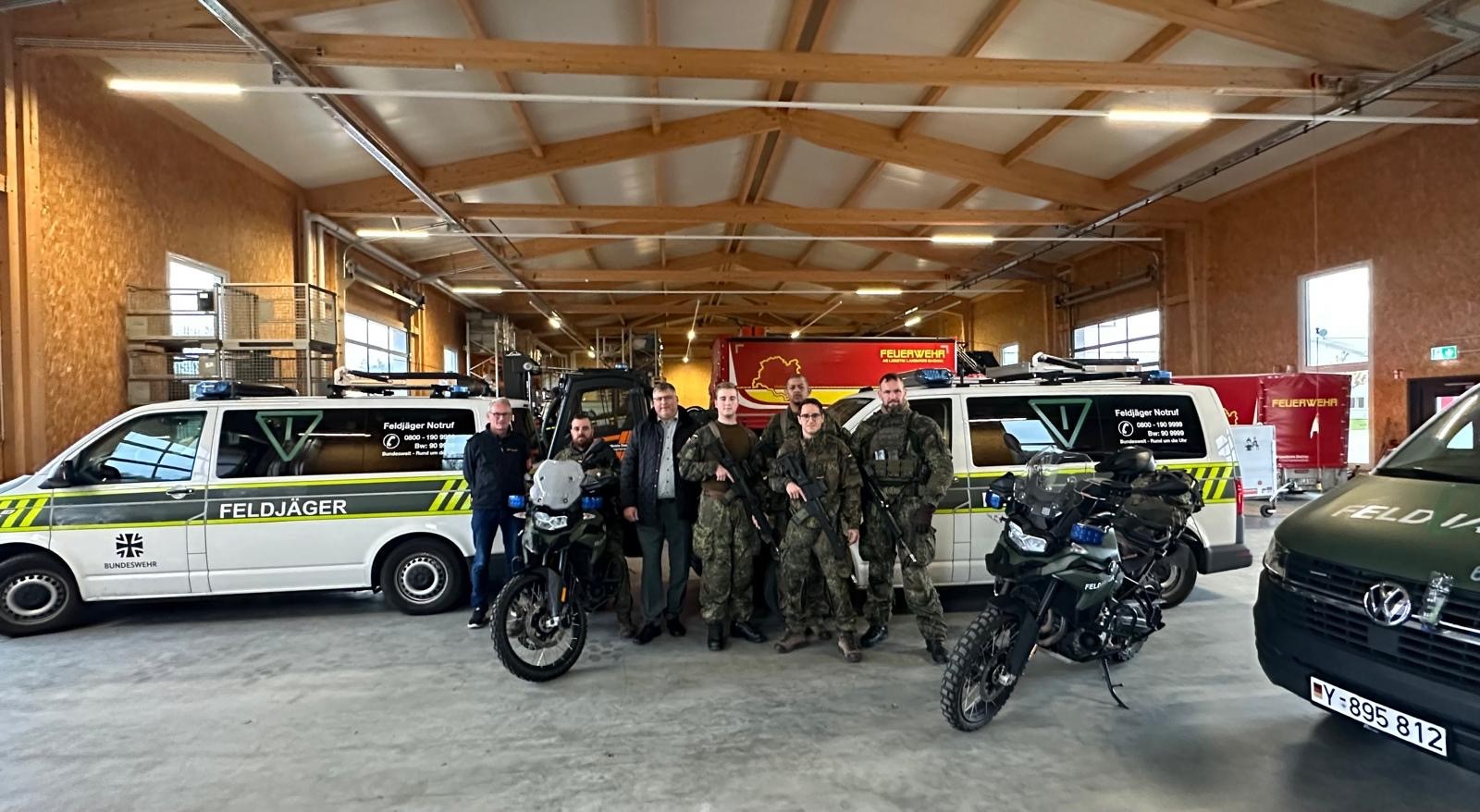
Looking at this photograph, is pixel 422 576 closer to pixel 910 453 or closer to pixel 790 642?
pixel 790 642

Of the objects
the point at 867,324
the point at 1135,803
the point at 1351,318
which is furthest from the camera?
the point at 867,324

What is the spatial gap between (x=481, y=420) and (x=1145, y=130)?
30.5 feet

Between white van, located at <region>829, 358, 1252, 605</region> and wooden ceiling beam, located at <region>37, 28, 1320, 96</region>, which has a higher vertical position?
wooden ceiling beam, located at <region>37, 28, 1320, 96</region>

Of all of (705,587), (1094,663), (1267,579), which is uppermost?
(1267,579)

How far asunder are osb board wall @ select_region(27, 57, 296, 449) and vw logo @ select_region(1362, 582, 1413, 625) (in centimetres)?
909

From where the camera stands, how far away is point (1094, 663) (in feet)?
13.2

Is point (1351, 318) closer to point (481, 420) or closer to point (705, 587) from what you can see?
point (705, 587)

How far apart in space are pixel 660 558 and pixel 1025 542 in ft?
7.19

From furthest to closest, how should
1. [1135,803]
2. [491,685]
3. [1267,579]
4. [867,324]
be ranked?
1. [867,324]
2. [491,685]
3. [1267,579]
4. [1135,803]

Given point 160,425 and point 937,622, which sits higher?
point 160,425

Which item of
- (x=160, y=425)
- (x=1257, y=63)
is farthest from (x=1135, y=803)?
(x=1257, y=63)

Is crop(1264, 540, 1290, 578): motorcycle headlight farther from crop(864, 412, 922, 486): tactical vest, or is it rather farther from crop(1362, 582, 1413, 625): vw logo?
crop(864, 412, 922, 486): tactical vest

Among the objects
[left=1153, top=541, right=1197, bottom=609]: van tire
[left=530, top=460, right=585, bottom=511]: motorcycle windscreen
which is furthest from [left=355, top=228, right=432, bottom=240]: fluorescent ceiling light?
[left=1153, top=541, right=1197, bottom=609]: van tire

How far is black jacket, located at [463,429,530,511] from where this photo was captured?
4.78 m
